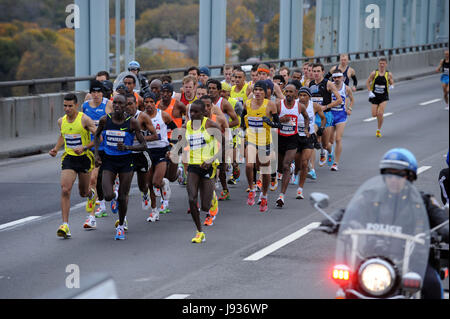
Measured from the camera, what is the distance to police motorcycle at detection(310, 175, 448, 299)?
19.7 ft

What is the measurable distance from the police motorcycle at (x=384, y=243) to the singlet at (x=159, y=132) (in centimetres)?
642

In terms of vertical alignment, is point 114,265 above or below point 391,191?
below

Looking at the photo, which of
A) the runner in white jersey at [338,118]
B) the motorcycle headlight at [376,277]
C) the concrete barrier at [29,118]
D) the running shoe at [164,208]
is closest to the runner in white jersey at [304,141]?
the running shoe at [164,208]

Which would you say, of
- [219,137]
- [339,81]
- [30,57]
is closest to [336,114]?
[339,81]

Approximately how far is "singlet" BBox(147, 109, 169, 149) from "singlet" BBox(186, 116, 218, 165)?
45.7 inches

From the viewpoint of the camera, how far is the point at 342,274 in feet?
20.2

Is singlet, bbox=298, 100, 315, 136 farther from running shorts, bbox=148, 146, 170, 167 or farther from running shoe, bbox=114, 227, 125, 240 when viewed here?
running shoe, bbox=114, 227, 125, 240

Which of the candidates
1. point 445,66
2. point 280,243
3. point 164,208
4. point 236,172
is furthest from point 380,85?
point 280,243

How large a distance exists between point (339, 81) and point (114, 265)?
9.28 meters

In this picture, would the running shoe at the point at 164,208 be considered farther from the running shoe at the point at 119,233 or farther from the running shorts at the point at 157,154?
the running shoe at the point at 119,233

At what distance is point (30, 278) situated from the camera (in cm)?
992

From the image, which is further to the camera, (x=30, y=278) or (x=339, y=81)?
(x=339, y=81)
